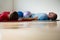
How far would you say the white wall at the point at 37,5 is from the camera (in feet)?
4.44

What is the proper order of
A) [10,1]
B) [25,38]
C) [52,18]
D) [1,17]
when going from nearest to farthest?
[25,38]
[1,17]
[52,18]
[10,1]

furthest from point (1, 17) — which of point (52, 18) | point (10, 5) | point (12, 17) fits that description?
point (10, 5)

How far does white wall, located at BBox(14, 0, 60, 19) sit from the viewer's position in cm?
135

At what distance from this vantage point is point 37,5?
54.1 inches

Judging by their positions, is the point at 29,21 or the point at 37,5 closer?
the point at 29,21

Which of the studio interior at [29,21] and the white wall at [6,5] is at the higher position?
the white wall at [6,5]

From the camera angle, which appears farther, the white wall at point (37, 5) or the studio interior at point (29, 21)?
the white wall at point (37, 5)

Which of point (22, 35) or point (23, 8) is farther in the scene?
point (23, 8)

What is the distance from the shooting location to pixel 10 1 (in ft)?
4.42

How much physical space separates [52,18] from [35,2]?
2.13ft

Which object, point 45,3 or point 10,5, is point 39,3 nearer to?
point 45,3

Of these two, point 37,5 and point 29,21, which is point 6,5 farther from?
point 29,21

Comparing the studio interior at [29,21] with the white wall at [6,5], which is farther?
the white wall at [6,5]

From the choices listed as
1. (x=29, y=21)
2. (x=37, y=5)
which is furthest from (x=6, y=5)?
(x=29, y=21)
